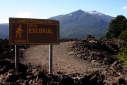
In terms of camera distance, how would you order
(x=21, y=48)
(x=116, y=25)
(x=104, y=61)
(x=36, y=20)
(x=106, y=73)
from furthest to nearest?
(x=116, y=25), (x=21, y=48), (x=104, y=61), (x=106, y=73), (x=36, y=20)

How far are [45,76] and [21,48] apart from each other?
46.3 feet

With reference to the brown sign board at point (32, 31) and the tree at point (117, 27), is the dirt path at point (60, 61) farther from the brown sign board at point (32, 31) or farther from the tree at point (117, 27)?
the tree at point (117, 27)

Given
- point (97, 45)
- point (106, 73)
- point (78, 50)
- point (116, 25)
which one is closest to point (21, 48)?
point (78, 50)

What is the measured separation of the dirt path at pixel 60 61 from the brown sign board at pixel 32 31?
3.49 metres

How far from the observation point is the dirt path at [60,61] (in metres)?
16.6

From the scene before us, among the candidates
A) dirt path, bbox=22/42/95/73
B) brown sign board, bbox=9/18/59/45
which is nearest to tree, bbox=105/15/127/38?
dirt path, bbox=22/42/95/73

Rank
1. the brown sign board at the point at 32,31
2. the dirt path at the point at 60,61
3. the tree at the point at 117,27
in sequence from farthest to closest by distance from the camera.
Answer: the tree at the point at 117,27 < the dirt path at the point at 60,61 < the brown sign board at the point at 32,31

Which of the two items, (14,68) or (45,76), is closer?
(45,76)

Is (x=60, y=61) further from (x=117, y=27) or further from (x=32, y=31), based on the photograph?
(x=117, y=27)

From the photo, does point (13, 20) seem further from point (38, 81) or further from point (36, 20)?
point (38, 81)

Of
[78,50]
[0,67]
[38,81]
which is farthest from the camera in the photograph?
[78,50]

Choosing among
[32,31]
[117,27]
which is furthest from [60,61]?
[117,27]

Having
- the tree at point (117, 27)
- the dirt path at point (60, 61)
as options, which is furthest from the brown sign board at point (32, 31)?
the tree at point (117, 27)

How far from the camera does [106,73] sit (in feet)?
46.2
